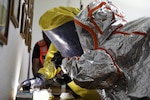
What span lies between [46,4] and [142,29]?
2633 millimetres

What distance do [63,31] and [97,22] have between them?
32cm

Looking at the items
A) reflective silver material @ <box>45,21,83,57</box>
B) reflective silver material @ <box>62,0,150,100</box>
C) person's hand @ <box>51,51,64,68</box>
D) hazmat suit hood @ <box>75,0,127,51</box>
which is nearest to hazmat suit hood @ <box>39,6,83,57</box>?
reflective silver material @ <box>45,21,83,57</box>

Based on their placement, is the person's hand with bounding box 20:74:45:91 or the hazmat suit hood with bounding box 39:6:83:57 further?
the person's hand with bounding box 20:74:45:91

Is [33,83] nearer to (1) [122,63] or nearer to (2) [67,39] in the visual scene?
(2) [67,39]

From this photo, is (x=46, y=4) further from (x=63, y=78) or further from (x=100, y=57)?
(x=100, y=57)

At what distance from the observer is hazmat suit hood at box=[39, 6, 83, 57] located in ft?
3.73

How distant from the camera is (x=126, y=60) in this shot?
0.78 metres

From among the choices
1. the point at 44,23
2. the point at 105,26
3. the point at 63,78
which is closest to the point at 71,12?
the point at 44,23

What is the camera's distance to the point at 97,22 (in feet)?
2.83

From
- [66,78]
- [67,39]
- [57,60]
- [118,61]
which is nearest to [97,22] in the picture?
[118,61]

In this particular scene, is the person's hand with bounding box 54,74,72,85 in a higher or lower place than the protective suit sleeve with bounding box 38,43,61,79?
lower

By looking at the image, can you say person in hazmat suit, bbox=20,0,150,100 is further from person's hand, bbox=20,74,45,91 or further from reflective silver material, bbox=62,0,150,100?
person's hand, bbox=20,74,45,91

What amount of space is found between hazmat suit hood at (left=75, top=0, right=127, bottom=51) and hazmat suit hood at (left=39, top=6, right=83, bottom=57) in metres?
0.22

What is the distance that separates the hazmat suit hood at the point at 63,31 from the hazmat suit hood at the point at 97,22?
218 millimetres
